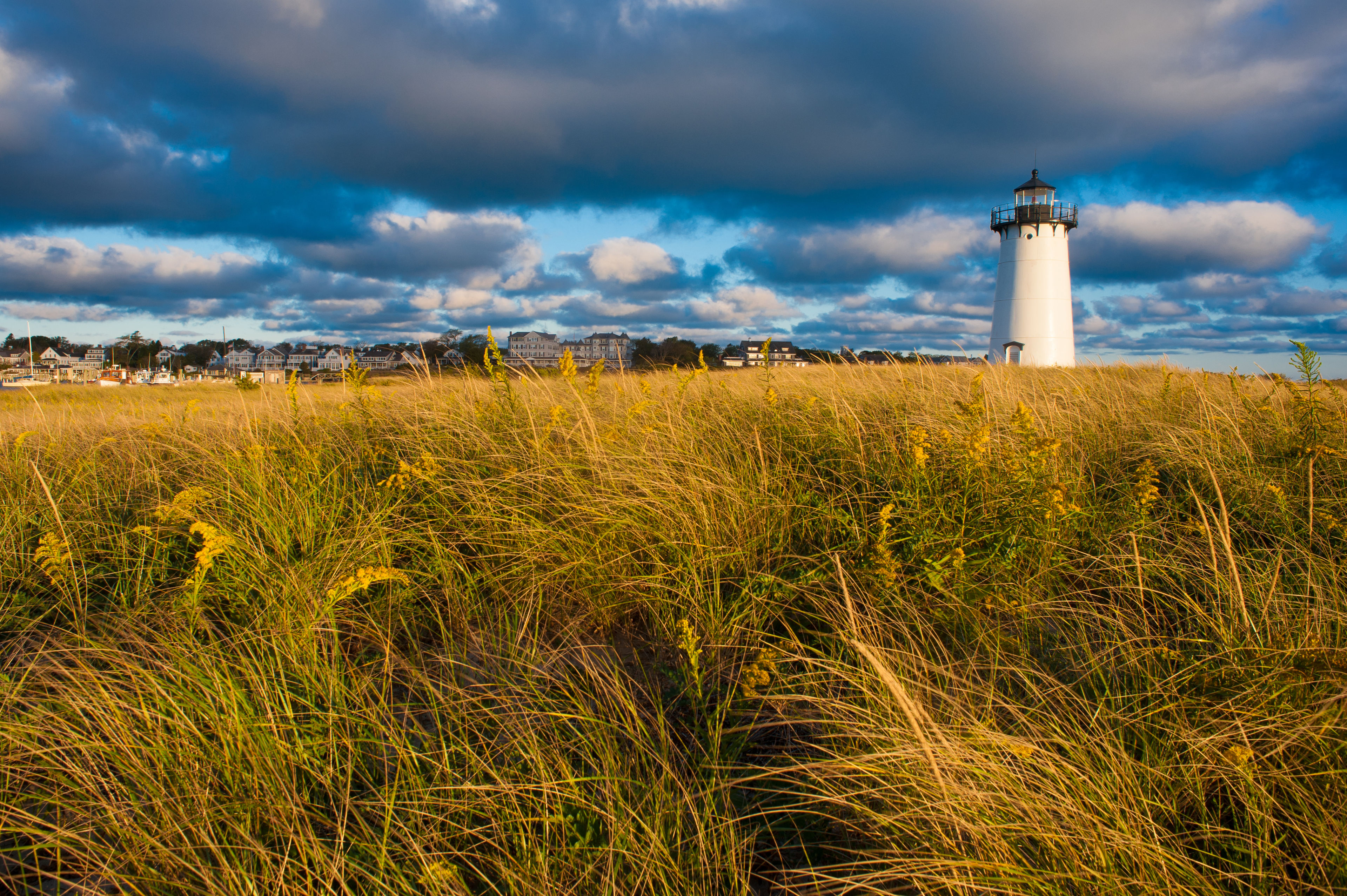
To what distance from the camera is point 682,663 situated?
6.39 ft

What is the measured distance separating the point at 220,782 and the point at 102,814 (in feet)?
0.97

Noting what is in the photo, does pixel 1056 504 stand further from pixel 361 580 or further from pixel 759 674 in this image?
pixel 361 580

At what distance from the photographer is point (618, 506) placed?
257 centimetres

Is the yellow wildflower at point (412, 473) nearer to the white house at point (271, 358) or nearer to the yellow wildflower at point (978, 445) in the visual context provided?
the yellow wildflower at point (978, 445)

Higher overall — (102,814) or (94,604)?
(94,604)

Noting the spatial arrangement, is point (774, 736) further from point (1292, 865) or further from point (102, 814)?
point (102, 814)

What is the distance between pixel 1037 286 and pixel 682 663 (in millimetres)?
25380

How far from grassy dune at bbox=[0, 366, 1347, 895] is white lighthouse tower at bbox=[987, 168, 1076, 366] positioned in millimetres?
21313

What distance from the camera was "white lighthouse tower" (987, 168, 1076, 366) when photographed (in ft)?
73.2

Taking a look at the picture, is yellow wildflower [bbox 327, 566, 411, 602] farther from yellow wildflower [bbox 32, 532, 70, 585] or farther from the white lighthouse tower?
the white lighthouse tower

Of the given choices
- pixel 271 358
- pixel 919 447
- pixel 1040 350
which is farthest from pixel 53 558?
pixel 271 358

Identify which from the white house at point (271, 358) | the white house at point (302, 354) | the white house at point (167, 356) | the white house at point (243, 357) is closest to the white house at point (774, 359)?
the white house at point (167, 356)

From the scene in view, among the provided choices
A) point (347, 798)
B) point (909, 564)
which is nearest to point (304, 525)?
point (347, 798)

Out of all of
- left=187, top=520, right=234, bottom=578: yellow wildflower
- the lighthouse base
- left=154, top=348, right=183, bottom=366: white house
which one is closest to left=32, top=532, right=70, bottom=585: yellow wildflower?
left=187, top=520, right=234, bottom=578: yellow wildflower
